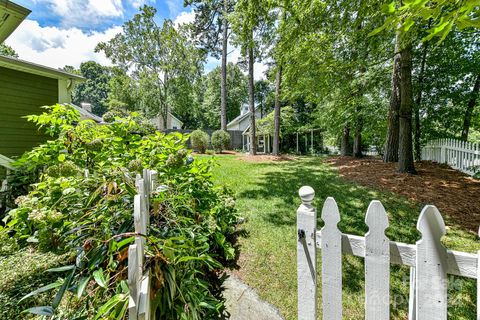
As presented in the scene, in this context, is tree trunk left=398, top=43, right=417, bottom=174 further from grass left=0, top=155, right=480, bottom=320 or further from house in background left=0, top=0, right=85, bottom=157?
house in background left=0, top=0, right=85, bottom=157

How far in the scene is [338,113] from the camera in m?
10.2

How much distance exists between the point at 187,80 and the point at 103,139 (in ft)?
66.8

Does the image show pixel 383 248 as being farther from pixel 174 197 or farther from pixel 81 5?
pixel 81 5

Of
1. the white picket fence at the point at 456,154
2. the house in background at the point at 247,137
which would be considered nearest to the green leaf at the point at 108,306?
the white picket fence at the point at 456,154

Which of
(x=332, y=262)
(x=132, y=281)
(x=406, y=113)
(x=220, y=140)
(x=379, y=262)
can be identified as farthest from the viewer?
(x=220, y=140)

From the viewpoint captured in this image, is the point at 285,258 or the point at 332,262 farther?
the point at 285,258

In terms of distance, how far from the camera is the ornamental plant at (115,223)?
1140 millimetres

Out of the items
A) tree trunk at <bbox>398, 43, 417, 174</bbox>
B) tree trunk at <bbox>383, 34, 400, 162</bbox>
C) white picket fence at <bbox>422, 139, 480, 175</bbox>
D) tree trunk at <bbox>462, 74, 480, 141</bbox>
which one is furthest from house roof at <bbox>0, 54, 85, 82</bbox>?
tree trunk at <bbox>462, 74, 480, 141</bbox>

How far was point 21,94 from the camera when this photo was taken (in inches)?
207

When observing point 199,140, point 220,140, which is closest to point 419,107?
point 220,140

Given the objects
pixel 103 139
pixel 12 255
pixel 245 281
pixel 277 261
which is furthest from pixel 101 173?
pixel 277 261

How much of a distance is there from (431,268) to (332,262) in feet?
1.43

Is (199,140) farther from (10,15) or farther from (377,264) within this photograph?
(377,264)

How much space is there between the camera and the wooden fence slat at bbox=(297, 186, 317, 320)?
133 cm
